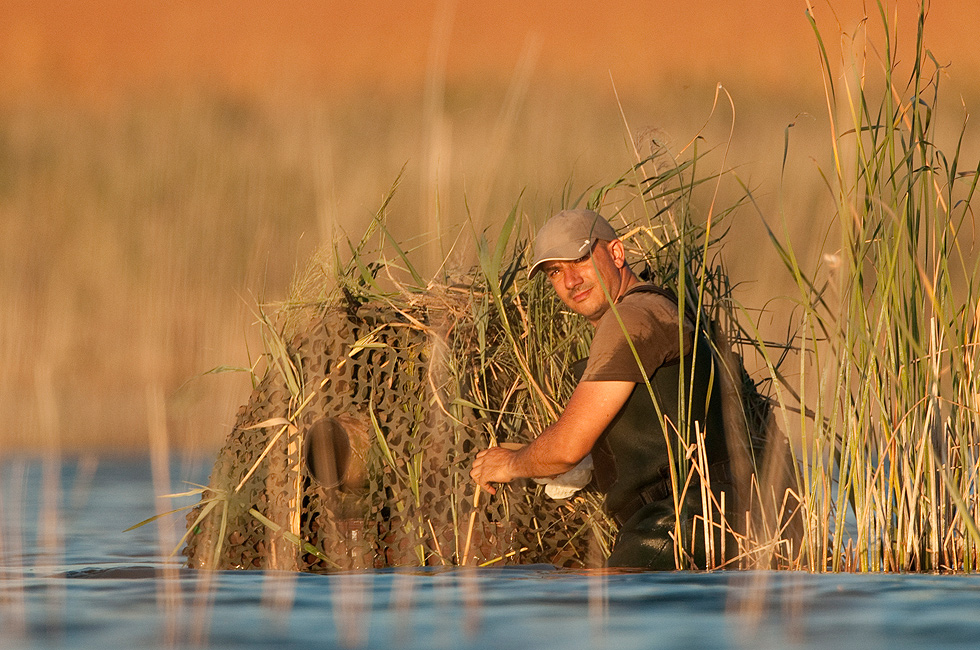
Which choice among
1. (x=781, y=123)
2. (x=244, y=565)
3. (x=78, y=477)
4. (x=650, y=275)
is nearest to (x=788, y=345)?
(x=650, y=275)

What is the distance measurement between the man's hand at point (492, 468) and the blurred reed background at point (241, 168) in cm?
341

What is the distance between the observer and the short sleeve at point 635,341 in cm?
478

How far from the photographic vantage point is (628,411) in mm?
4996

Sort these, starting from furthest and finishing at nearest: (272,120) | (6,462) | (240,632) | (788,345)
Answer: (272,120) → (6,462) → (788,345) → (240,632)

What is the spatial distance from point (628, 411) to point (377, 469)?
103 centimetres

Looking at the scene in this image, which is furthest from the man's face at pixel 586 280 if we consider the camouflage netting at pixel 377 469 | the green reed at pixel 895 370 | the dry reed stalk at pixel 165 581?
the dry reed stalk at pixel 165 581

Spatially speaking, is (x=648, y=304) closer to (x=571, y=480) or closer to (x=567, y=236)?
(x=567, y=236)

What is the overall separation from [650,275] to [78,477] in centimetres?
491

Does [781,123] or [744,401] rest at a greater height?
[781,123]

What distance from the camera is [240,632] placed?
418 cm

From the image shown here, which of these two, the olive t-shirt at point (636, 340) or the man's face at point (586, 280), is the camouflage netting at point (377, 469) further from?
the olive t-shirt at point (636, 340)

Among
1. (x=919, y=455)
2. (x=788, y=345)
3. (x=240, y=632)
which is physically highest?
(x=788, y=345)

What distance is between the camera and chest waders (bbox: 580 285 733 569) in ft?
16.0

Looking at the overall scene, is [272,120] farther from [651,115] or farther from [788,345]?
[788,345]
